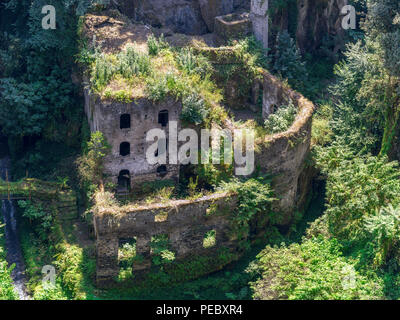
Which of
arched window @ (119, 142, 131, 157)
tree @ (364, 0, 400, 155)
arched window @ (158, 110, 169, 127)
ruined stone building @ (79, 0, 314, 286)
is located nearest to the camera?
ruined stone building @ (79, 0, 314, 286)

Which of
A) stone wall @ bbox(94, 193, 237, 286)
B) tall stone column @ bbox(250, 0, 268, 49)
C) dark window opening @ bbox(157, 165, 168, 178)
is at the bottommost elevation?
stone wall @ bbox(94, 193, 237, 286)

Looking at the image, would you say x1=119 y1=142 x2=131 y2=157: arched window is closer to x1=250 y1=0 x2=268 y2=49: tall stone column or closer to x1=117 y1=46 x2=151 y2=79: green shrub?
x1=117 y1=46 x2=151 y2=79: green shrub

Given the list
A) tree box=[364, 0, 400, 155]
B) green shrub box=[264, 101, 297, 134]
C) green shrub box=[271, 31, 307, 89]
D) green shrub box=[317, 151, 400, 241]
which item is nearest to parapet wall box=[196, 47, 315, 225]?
green shrub box=[264, 101, 297, 134]

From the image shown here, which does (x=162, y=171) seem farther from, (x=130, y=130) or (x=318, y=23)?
Result: (x=318, y=23)

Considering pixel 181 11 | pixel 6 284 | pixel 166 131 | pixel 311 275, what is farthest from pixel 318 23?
pixel 6 284

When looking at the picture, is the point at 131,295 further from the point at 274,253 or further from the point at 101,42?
the point at 101,42

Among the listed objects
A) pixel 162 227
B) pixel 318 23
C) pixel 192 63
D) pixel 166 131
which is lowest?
pixel 162 227

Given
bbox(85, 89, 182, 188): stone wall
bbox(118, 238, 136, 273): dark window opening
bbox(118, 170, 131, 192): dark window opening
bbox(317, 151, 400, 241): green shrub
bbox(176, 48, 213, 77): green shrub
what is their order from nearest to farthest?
bbox(317, 151, 400, 241): green shrub, bbox(118, 238, 136, 273): dark window opening, bbox(85, 89, 182, 188): stone wall, bbox(118, 170, 131, 192): dark window opening, bbox(176, 48, 213, 77): green shrub

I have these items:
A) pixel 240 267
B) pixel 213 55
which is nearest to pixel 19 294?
pixel 240 267
